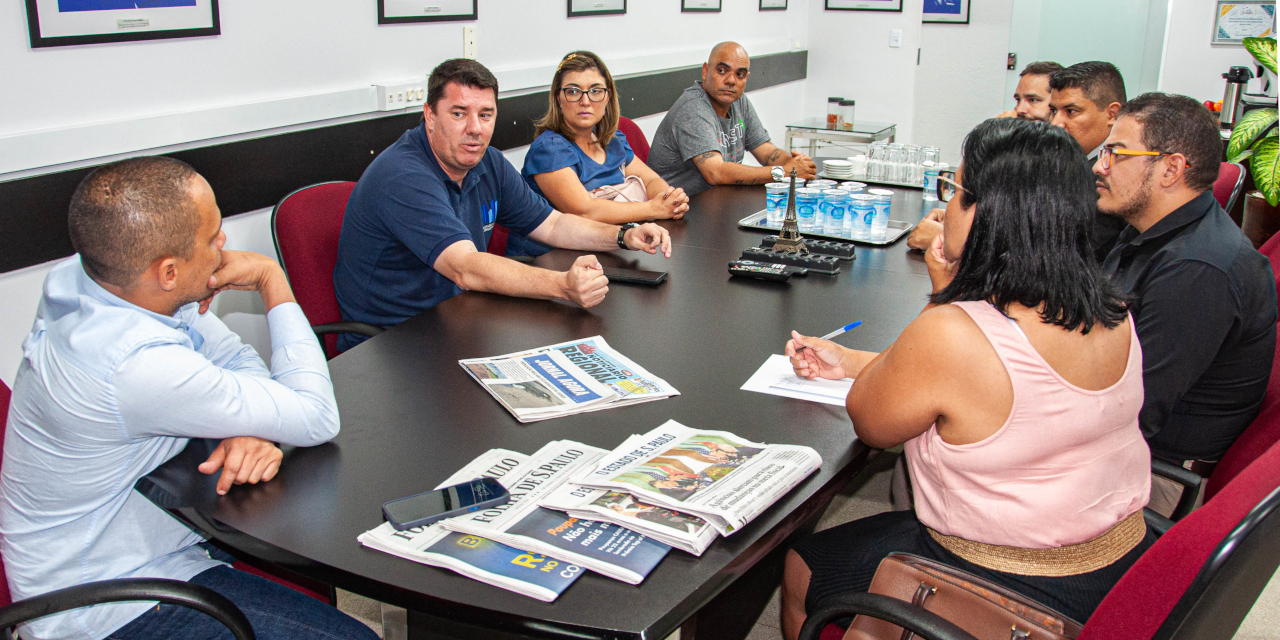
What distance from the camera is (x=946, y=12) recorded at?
23.6ft

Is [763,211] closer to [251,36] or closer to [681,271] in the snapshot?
[681,271]

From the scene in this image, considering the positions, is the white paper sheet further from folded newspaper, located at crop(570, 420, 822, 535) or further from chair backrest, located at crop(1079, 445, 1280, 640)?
chair backrest, located at crop(1079, 445, 1280, 640)

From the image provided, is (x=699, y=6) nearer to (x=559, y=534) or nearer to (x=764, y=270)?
(x=764, y=270)

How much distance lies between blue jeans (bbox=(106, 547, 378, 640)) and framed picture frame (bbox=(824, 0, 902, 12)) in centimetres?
623

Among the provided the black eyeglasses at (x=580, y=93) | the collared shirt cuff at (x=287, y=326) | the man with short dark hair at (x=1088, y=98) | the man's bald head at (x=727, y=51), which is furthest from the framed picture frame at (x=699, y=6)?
the collared shirt cuff at (x=287, y=326)

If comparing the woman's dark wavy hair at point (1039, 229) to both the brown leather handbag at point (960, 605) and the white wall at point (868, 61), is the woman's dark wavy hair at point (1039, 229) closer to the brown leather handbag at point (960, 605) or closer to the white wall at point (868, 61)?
the brown leather handbag at point (960, 605)

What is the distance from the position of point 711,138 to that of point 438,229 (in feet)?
6.10

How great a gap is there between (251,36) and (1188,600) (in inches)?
106

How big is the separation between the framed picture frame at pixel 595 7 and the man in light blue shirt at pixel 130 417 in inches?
121

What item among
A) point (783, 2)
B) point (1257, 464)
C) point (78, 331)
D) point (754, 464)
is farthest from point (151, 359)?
point (783, 2)

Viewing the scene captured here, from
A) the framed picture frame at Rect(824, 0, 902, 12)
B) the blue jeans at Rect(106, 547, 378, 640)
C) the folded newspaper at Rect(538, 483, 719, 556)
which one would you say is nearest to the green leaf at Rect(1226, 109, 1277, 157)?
the framed picture frame at Rect(824, 0, 902, 12)

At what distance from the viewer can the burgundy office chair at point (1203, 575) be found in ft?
3.06

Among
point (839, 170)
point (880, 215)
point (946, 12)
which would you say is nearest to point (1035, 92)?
point (839, 170)

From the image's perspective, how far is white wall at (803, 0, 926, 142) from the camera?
6.60 metres
